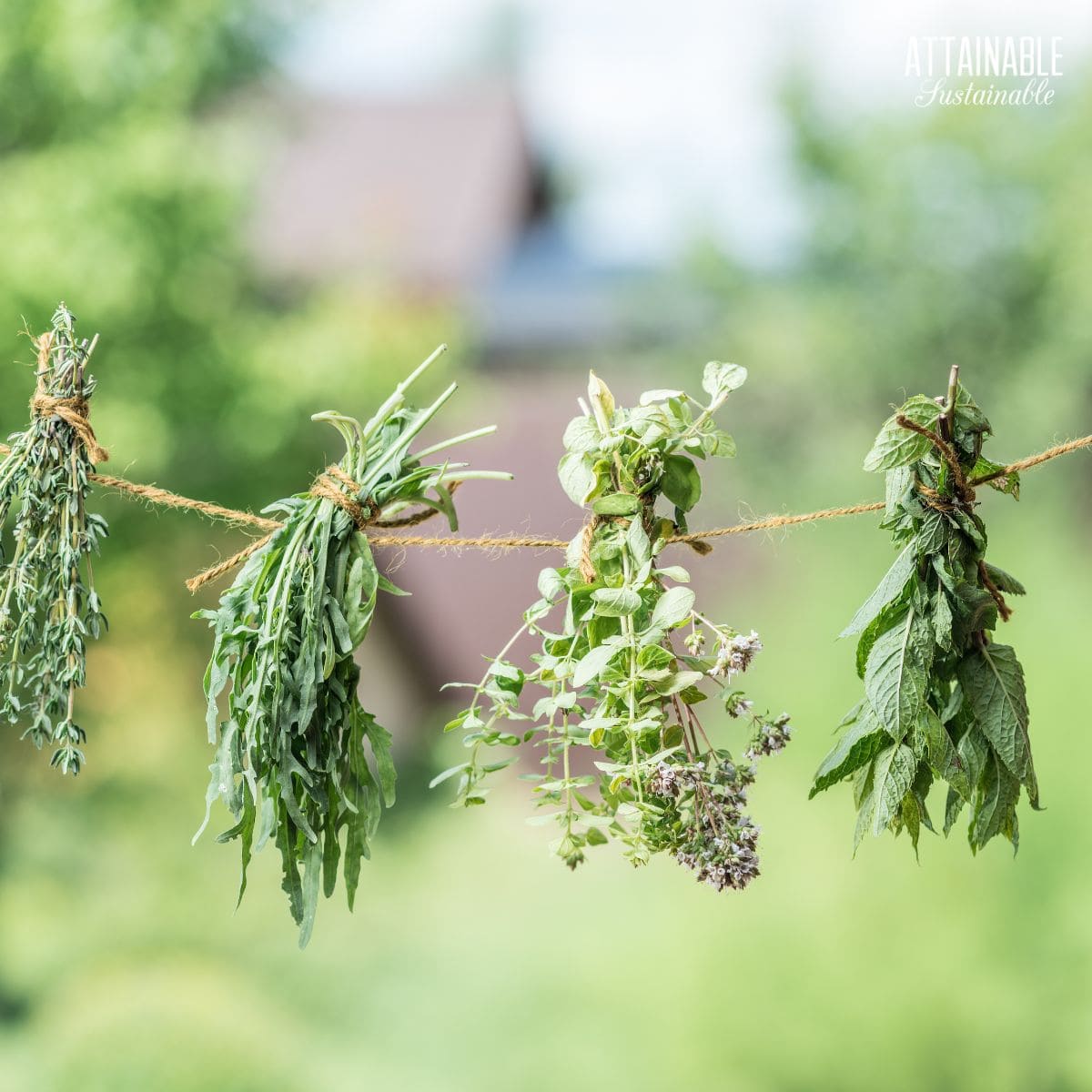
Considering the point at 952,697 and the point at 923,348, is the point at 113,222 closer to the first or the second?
the point at 923,348

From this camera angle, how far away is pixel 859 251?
4418 millimetres

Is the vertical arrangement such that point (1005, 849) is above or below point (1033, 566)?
below

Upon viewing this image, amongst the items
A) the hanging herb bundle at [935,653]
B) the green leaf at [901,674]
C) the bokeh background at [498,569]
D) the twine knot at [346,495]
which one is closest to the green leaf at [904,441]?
the hanging herb bundle at [935,653]

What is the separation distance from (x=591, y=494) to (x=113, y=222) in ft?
9.16

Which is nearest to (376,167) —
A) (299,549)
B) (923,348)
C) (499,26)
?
(499,26)

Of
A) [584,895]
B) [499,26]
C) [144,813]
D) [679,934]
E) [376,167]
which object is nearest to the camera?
[679,934]

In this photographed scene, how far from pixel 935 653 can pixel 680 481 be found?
0.26 meters

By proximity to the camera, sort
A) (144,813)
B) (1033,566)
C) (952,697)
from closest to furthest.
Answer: (952,697)
(1033,566)
(144,813)

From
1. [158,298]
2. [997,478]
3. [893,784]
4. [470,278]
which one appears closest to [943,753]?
[893,784]

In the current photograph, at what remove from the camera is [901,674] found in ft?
3.22

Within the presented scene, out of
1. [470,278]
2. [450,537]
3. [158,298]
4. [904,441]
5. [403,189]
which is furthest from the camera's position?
[403,189]

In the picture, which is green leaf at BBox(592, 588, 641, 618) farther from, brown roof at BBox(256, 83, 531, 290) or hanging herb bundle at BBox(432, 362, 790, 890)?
brown roof at BBox(256, 83, 531, 290)

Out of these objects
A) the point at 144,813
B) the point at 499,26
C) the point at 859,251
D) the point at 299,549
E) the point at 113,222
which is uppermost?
the point at 499,26

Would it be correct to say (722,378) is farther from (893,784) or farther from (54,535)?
(54,535)
